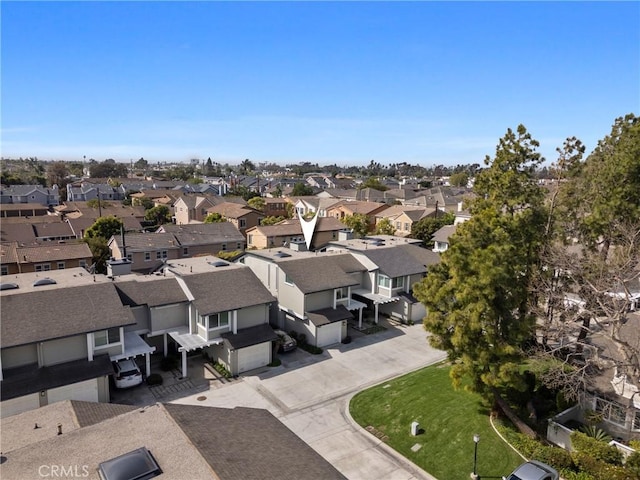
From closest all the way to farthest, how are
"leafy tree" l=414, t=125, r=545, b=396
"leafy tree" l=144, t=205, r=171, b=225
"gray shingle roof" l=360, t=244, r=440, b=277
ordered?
"leafy tree" l=414, t=125, r=545, b=396 < "gray shingle roof" l=360, t=244, r=440, b=277 < "leafy tree" l=144, t=205, r=171, b=225

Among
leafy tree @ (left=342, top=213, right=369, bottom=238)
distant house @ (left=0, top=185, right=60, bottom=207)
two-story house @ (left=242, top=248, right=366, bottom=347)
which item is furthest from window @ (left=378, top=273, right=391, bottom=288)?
distant house @ (left=0, top=185, right=60, bottom=207)

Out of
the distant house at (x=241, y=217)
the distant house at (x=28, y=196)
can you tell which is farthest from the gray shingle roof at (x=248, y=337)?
the distant house at (x=28, y=196)

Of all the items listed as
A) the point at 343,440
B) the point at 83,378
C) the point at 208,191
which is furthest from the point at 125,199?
the point at 343,440

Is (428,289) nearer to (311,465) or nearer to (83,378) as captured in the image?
(311,465)

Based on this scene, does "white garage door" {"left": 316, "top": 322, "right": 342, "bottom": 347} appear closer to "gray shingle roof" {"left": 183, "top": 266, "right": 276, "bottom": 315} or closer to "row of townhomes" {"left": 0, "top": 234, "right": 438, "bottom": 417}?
"row of townhomes" {"left": 0, "top": 234, "right": 438, "bottom": 417}

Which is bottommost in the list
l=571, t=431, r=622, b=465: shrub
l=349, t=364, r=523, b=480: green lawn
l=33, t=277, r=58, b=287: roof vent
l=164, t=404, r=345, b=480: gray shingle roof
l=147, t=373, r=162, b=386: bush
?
l=349, t=364, r=523, b=480: green lawn

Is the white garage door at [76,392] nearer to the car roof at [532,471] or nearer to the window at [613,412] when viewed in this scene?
the car roof at [532,471]

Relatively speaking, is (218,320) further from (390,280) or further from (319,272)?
(390,280)
